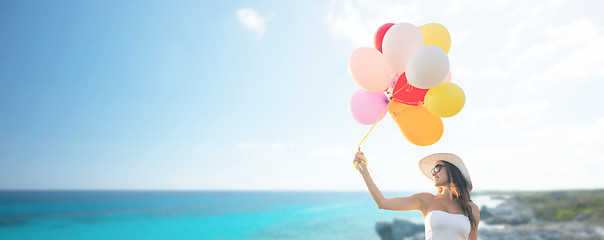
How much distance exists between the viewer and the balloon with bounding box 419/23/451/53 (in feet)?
10.0

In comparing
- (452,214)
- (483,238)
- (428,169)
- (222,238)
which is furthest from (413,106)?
(222,238)

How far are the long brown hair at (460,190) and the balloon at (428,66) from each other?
2.19ft

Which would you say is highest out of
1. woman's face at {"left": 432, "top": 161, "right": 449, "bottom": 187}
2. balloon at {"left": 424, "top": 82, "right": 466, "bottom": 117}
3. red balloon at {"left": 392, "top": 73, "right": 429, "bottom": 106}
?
red balloon at {"left": 392, "top": 73, "right": 429, "bottom": 106}

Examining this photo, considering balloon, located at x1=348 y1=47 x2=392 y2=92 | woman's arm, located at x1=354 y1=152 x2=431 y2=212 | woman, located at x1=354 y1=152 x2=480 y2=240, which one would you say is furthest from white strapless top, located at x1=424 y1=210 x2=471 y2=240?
balloon, located at x1=348 y1=47 x2=392 y2=92

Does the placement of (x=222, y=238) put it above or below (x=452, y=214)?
below

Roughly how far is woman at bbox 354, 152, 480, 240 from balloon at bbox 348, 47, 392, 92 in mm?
804

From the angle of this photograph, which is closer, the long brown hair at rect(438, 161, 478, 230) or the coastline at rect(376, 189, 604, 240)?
the long brown hair at rect(438, 161, 478, 230)

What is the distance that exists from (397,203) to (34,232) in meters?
30.9

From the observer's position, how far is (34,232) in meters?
24.3

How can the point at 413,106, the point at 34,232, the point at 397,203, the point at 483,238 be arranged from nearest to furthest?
the point at 397,203 → the point at 413,106 → the point at 483,238 → the point at 34,232

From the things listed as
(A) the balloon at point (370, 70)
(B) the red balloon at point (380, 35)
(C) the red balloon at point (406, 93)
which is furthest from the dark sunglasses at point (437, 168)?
(B) the red balloon at point (380, 35)

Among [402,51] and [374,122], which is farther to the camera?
[374,122]

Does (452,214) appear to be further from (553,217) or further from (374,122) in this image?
(553,217)

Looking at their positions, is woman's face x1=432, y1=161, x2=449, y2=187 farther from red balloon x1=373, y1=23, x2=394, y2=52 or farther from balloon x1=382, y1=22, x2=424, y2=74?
red balloon x1=373, y1=23, x2=394, y2=52
